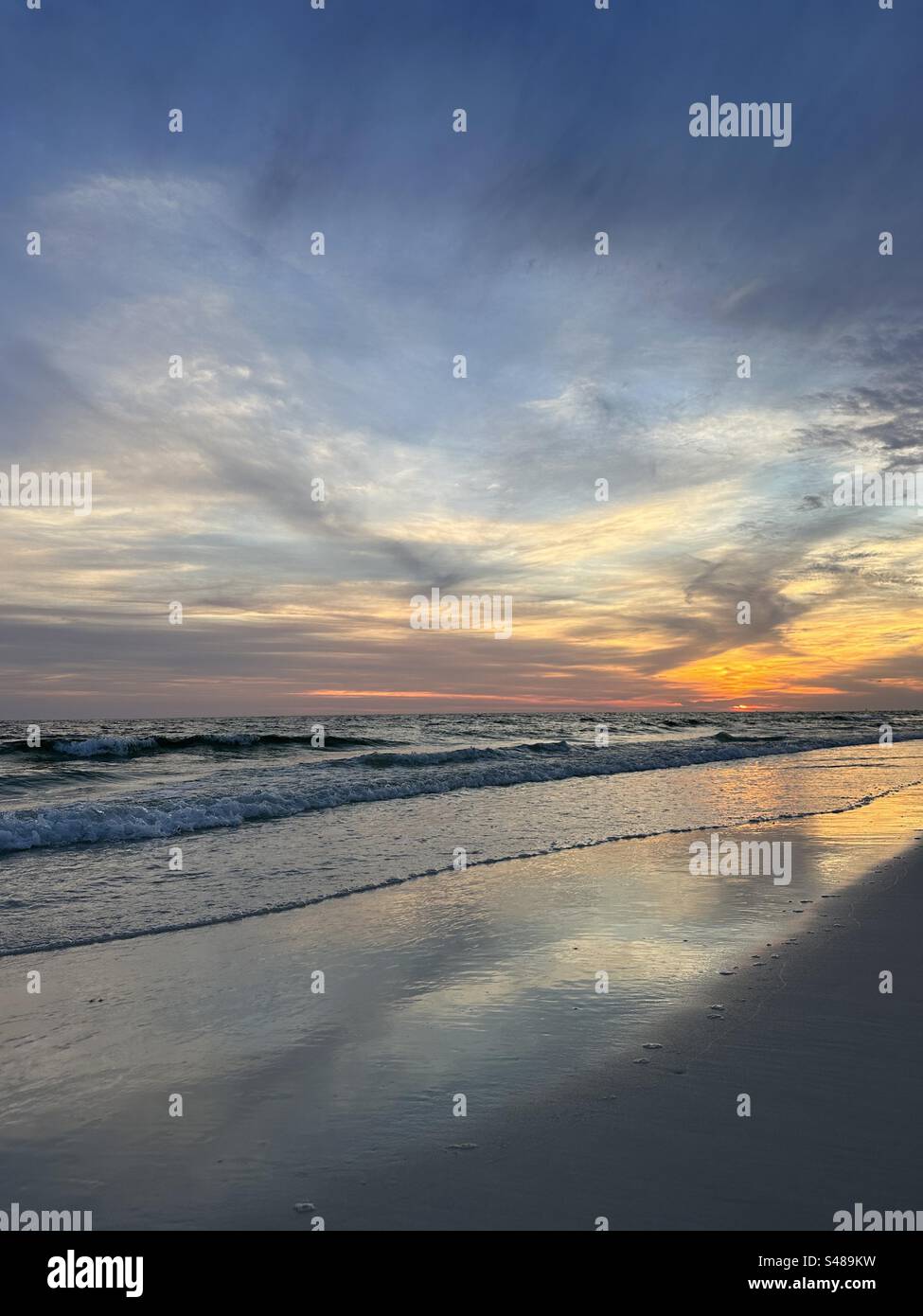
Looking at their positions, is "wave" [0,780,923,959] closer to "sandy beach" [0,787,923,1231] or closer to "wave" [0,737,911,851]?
"sandy beach" [0,787,923,1231]

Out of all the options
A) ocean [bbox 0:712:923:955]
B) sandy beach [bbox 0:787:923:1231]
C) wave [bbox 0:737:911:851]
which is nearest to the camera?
sandy beach [bbox 0:787:923:1231]

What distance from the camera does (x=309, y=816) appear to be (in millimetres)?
17797

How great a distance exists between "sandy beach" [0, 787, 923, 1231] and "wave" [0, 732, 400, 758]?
32.3 meters

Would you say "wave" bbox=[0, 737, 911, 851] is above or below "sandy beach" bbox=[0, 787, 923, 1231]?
above

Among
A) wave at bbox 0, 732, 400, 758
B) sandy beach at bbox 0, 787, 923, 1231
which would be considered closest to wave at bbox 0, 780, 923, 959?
sandy beach at bbox 0, 787, 923, 1231

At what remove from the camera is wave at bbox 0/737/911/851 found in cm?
1496

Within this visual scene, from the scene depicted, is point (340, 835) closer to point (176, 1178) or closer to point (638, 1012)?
point (638, 1012)

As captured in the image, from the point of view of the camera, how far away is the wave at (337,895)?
8406 millimetres

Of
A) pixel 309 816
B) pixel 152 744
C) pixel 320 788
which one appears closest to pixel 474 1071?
pixel 309 816

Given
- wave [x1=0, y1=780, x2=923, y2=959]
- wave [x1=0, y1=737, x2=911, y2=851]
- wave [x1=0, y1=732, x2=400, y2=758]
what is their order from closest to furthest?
wave [x1=0, y1=780, x2=923, y2=959] < wave [x1=0, y1=737, x2=911, y2=851] < wave [x1=0, y1=732, x2=400, y2=758]

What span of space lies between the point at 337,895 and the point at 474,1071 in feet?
18.0

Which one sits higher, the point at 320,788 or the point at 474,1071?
the point at 320,788

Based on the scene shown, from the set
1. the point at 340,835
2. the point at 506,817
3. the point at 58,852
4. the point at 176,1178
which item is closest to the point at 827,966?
the point at 176,1178

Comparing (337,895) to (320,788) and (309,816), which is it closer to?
(309,816)
